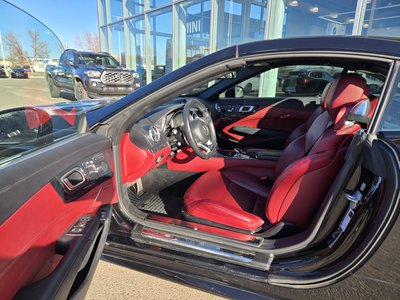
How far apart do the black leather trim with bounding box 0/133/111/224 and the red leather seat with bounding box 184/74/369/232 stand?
688 millimetres

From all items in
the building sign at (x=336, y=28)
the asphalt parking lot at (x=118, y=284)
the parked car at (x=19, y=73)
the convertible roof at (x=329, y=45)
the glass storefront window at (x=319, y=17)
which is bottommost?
the asphalt parking lot at (x=118, y=284)

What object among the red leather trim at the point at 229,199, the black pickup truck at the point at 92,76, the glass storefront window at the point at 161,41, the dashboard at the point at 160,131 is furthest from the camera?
the glass storefront window at the point at 161,41

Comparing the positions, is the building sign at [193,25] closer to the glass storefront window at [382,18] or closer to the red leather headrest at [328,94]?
the glass storefront window at [382,18]

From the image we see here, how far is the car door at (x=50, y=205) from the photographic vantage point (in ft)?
2.82

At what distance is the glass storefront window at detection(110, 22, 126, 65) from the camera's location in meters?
12.8

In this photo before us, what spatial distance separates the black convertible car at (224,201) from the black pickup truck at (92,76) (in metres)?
7.38

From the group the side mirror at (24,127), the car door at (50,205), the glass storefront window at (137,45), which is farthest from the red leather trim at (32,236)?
the glass storefront window at (137,45)

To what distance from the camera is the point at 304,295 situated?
46.1 inches

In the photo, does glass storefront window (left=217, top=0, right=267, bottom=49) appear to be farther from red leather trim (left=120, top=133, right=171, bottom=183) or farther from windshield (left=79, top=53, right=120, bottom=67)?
red leather trim (left=120, top=133, right=171, bottom=183)

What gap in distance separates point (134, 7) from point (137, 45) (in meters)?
1.50

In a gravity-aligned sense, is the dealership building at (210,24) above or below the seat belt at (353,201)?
above

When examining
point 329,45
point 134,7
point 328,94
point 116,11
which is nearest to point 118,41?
point 116,11

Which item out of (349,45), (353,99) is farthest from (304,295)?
(349,45)

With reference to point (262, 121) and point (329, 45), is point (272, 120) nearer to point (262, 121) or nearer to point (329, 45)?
point (262, 121)
